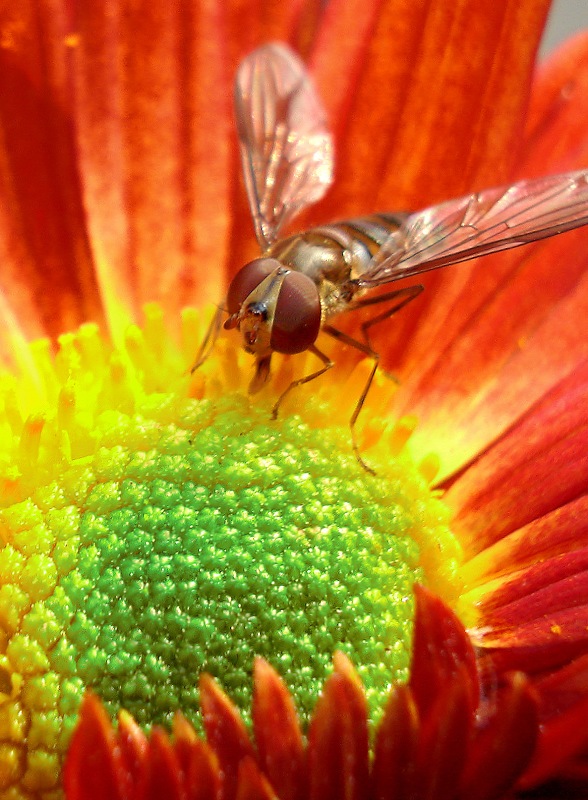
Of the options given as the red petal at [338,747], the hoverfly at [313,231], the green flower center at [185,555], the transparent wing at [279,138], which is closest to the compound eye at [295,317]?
the hoverfly at [313,231]

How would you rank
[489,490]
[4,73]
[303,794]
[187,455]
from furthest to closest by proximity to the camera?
1. [4,73]
2. [489,490]
3. [187,455]
4. [303,794]

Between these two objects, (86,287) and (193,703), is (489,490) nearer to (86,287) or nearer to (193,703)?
(193,703)

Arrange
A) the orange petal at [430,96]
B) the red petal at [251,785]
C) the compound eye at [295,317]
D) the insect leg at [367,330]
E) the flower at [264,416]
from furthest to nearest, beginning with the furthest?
the orange petal at [430,96] → the insect leg at [367,330] → the compound eye at [295,317] → the flower at [264,416] → the red petal at [251,785]

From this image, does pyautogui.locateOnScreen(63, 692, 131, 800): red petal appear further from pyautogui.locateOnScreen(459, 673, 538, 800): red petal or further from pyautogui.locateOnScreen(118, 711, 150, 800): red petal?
pyautogui.locateOnScreen(459, 673, 538, 800): red petal

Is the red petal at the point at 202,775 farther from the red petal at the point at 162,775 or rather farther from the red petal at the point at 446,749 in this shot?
the red petal at the point at 446,749

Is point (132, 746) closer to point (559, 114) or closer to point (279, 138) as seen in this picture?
point (279, 138)

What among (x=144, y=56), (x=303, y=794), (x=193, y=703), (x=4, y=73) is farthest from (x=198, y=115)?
(x=303, y=794)

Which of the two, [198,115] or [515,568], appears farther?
[198,115]

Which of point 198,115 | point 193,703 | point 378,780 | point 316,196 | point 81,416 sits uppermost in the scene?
point 198,115

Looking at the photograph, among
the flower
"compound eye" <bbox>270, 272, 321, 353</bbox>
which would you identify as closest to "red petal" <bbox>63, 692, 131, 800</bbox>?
the flower
